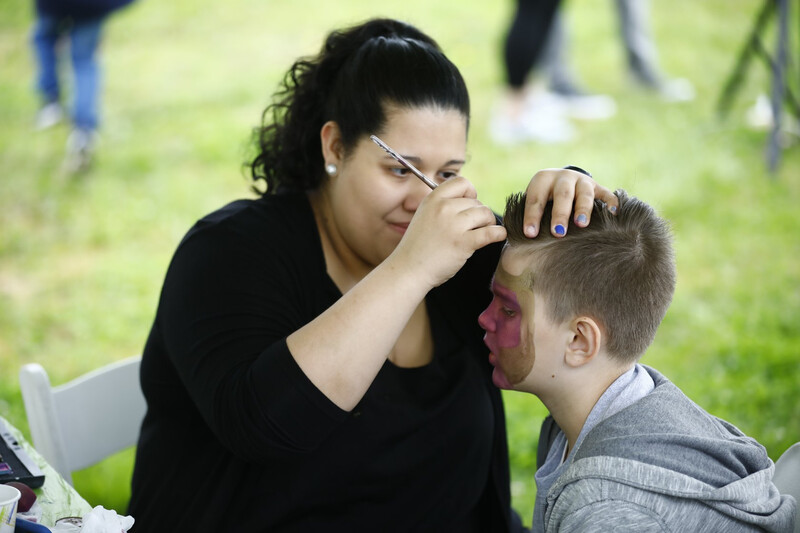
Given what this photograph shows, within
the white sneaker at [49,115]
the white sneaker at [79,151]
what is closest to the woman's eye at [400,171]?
the white sneaker at [79,151]

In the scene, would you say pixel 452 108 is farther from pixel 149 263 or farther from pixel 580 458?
pixel 149 263

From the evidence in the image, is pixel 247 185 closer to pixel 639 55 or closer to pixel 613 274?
pixel 613 274

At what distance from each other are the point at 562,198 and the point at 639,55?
192 inches

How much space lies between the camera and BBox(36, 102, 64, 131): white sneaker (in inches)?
202

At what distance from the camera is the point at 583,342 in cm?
138

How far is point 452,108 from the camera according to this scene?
5.40ft

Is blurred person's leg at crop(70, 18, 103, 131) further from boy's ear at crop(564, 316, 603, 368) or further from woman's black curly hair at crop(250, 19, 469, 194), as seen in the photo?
boy's ear at crop(564, 316, 603, 368)

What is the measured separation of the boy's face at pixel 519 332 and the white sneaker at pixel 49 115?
4.34 metres

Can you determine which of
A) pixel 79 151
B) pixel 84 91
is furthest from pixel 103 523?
pixel 84 91

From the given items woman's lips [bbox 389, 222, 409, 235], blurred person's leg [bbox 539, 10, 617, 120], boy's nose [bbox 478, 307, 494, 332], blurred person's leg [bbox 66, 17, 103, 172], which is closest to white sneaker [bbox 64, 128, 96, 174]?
blurred person's leg [bbox 66, 17, 103, 172]

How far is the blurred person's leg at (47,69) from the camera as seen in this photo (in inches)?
201

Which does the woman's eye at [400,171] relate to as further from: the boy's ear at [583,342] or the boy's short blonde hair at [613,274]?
the boy's ear at [583,342]

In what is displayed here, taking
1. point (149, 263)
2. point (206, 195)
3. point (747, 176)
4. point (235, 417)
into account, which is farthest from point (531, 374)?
point (747, 176)

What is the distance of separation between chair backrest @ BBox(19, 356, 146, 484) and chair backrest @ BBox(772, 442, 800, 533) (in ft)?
4.28
